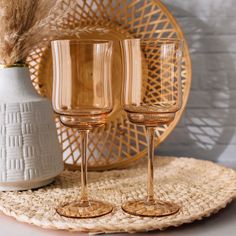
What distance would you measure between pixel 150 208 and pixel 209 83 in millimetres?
511

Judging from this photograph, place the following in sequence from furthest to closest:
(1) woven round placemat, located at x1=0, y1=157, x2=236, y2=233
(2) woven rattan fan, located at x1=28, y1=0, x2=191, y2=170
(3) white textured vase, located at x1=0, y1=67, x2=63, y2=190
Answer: (2) woven rattan fan, located at x1=28, y1=0, x2=191, y2=170
(3) white textured vase, located at x1=0, y1=67, x2=63, y2=190
(1) woven round placemat, located at x1=0, y1=157, x2=236, y2=233

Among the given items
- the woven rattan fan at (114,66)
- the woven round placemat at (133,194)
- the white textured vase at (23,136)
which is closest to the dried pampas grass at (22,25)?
the white textured vase at (23,136)

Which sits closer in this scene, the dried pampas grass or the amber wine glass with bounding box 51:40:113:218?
the amber wine glass with bounding box 51:40:113:218

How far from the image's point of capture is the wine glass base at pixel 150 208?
77cm

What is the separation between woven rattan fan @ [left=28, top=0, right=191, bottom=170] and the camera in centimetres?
108

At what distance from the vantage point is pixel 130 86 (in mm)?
783

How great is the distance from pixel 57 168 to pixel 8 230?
0.20 meters

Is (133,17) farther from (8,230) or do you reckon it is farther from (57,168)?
(8,230)

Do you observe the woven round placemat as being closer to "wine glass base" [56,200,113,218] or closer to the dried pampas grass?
"wine glass base" [56,200,113,218]

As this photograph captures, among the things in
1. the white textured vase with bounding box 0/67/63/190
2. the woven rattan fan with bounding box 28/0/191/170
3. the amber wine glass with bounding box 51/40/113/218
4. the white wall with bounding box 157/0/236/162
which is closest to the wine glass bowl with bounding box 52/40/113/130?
the amber wine glass with bounding box 51/40/113/218

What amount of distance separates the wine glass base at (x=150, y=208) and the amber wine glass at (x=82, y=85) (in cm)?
4

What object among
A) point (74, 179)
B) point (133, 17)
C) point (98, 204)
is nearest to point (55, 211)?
point (98, 204)

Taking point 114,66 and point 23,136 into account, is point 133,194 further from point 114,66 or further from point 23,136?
point 114,66

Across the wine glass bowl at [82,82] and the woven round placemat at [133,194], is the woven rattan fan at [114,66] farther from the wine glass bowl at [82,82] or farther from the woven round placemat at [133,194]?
the wine glass bowl at [82,82]
